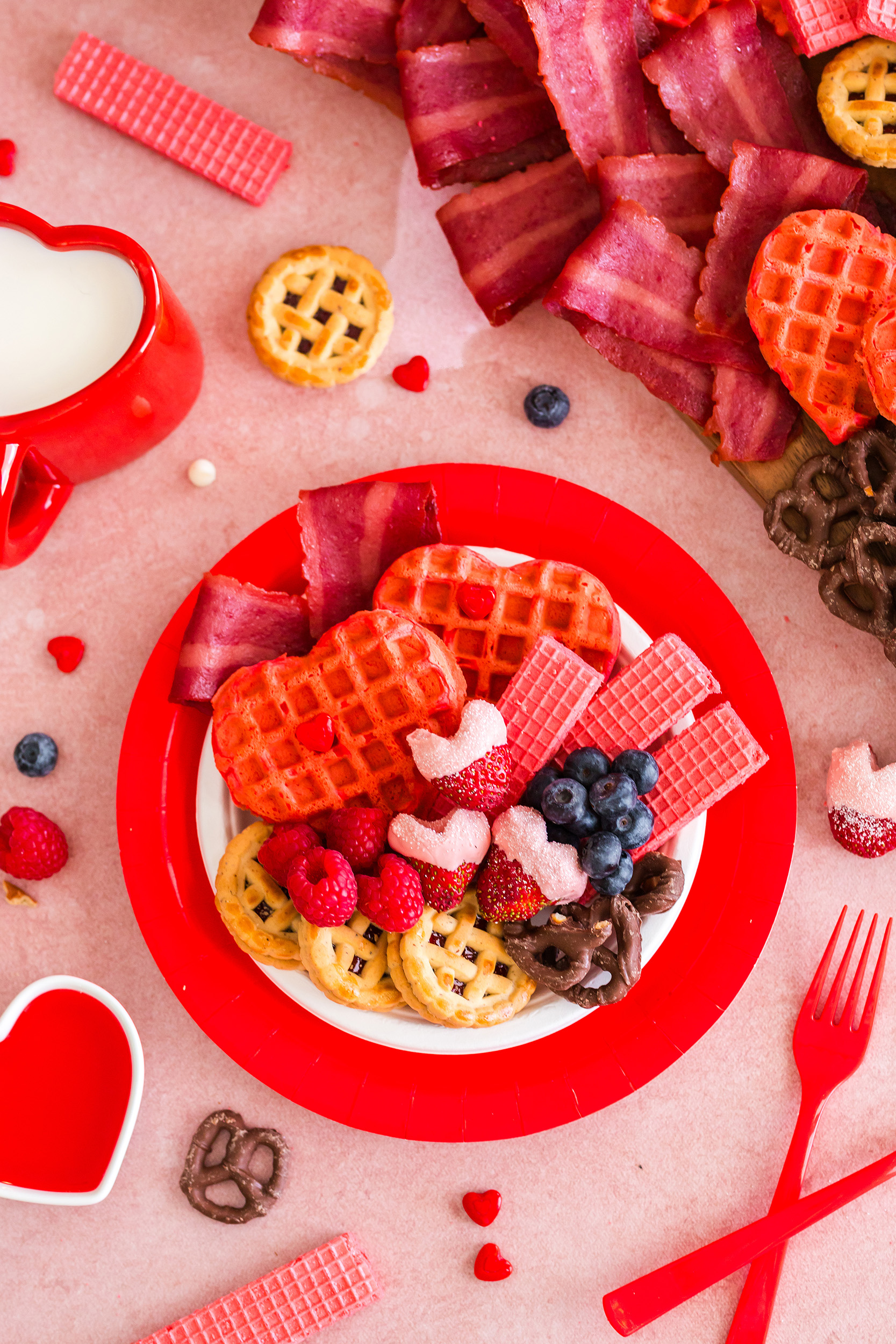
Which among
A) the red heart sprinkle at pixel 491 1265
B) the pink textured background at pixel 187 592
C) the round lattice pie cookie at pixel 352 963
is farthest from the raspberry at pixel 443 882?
the red heart sprinkle at pixel 491 1265

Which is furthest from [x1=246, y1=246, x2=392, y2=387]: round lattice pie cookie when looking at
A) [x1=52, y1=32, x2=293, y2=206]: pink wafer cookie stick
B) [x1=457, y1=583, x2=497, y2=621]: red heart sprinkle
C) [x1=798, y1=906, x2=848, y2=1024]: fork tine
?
[x1=798, y1=906, x2=848, y2=1024]: fork tine

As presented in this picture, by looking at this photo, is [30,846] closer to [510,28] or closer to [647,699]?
[647,699]

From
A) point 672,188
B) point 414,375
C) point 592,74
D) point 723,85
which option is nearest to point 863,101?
point 723,85

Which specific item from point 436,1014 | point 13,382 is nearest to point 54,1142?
point 436,1014

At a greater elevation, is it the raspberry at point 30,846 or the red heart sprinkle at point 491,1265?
the raspberry at point 30,846

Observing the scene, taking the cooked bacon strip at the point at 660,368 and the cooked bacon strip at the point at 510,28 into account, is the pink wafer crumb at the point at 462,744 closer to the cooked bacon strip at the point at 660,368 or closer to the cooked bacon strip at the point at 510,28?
the cooked bacon strip at the point at 660,368
